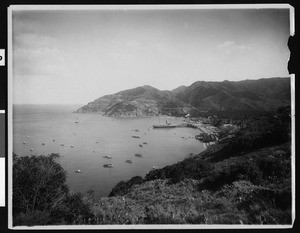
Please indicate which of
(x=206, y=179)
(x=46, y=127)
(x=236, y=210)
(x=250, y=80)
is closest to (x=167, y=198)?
(x=206, y=179)

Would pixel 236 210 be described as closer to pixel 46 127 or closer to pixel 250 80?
pixel 250 80

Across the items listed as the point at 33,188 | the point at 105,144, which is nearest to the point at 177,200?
the point at 33,188

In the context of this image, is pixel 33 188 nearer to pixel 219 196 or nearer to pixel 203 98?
pixel 219 196

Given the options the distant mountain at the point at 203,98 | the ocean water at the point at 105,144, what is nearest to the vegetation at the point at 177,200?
the distant mountain at the point at 203,98

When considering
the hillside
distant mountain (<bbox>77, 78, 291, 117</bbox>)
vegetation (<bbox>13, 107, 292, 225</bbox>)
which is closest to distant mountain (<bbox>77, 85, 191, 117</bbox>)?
distant mountain (<bbox>77, 78, 291, 117</bbox>)

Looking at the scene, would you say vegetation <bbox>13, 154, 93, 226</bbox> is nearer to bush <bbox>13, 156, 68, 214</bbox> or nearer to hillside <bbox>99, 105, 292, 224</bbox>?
bush <bbox>13, 156, 68, 214</bbox>

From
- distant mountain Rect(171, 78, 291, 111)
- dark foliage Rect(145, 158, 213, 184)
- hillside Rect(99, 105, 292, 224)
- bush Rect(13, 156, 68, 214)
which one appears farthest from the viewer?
distant mountain Rect(171, 78, 291, 111)

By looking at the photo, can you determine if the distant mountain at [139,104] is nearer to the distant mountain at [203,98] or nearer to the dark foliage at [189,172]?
the distant mountain at [203,98]

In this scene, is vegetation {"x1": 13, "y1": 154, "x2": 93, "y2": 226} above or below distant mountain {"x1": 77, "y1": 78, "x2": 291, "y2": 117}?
below
